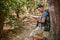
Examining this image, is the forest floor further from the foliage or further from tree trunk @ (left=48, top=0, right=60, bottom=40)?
tree trunk @ (left=48, top=0, right=60, bottom=40)

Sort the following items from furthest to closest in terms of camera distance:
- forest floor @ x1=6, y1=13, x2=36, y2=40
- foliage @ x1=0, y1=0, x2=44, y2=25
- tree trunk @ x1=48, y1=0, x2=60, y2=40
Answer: forest floor @ x1=6, y1=13, x2=36, y2=40 < foliage @ x1=0, y1=0, x2=44, y2=25 < tree trunk @ x1=48, y1=0, x2=60, y2=40

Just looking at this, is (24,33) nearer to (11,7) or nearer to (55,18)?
(11,7)

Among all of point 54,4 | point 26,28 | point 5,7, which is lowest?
point 26,28

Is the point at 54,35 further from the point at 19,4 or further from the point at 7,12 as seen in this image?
the point at 19,4

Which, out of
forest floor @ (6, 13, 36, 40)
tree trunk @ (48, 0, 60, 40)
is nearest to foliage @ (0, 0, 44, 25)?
forest floor @ (6, 13, 36, 40)

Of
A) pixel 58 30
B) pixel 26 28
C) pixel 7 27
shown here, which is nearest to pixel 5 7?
pixel 7 27

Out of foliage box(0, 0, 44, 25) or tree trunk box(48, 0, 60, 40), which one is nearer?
tree trunk box(48, 0, 60, 40)

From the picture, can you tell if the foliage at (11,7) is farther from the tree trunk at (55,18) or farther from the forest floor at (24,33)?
the tree trunk at (55,18)

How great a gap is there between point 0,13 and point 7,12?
0.27m

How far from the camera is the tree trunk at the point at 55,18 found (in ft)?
10.1

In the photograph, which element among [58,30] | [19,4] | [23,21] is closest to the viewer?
[58,30]

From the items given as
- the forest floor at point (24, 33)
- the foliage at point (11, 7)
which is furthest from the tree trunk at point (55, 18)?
the foliage at point (11, 7)

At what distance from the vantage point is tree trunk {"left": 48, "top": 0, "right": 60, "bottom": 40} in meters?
3.09

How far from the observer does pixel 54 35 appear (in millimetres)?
3381
